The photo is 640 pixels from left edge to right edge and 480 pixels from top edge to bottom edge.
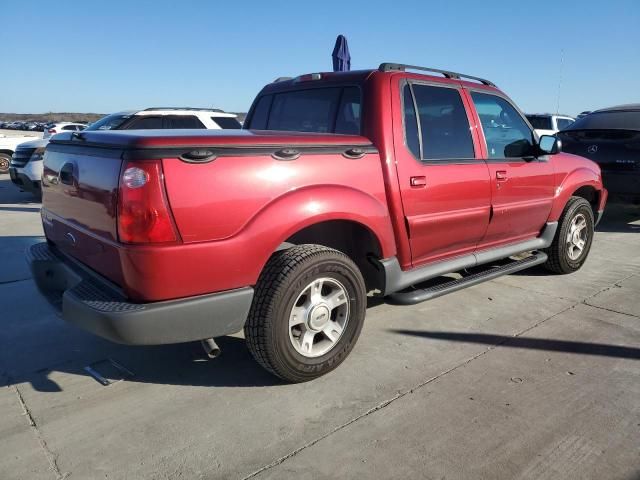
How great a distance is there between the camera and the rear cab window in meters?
3.48

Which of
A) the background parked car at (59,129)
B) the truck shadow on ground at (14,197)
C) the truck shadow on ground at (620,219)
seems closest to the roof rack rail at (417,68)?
the truck shadow on ground at (620,219)

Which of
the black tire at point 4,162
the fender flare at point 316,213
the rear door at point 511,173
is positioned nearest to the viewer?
the fender flare at point 316,213

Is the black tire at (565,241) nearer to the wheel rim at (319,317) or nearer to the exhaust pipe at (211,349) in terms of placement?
the wheel rim at (319,317)

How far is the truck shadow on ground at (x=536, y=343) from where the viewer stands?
3.36 meters

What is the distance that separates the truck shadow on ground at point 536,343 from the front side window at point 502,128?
4.71ft

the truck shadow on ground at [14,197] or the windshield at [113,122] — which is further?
the truck shadow on ground at [14,197]

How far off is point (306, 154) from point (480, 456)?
173 cm

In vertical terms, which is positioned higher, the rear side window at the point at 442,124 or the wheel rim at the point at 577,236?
the rear side window at the point at 442,124

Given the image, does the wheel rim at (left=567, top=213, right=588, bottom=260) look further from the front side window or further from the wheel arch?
the wheel arch

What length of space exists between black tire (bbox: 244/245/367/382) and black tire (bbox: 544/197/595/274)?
2.84 m

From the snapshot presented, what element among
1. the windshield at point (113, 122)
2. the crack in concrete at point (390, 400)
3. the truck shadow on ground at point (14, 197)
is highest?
the windshield at point (113, 122)

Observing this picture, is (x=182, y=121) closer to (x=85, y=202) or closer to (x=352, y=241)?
(x=352, y=241)

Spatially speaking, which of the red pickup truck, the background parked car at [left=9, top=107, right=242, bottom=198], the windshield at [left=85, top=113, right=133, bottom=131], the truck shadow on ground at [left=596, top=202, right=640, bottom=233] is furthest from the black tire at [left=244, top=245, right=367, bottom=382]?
the windshield at [left=85, top=113, right=133, bottom=131]

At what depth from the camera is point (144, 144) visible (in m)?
2.33
